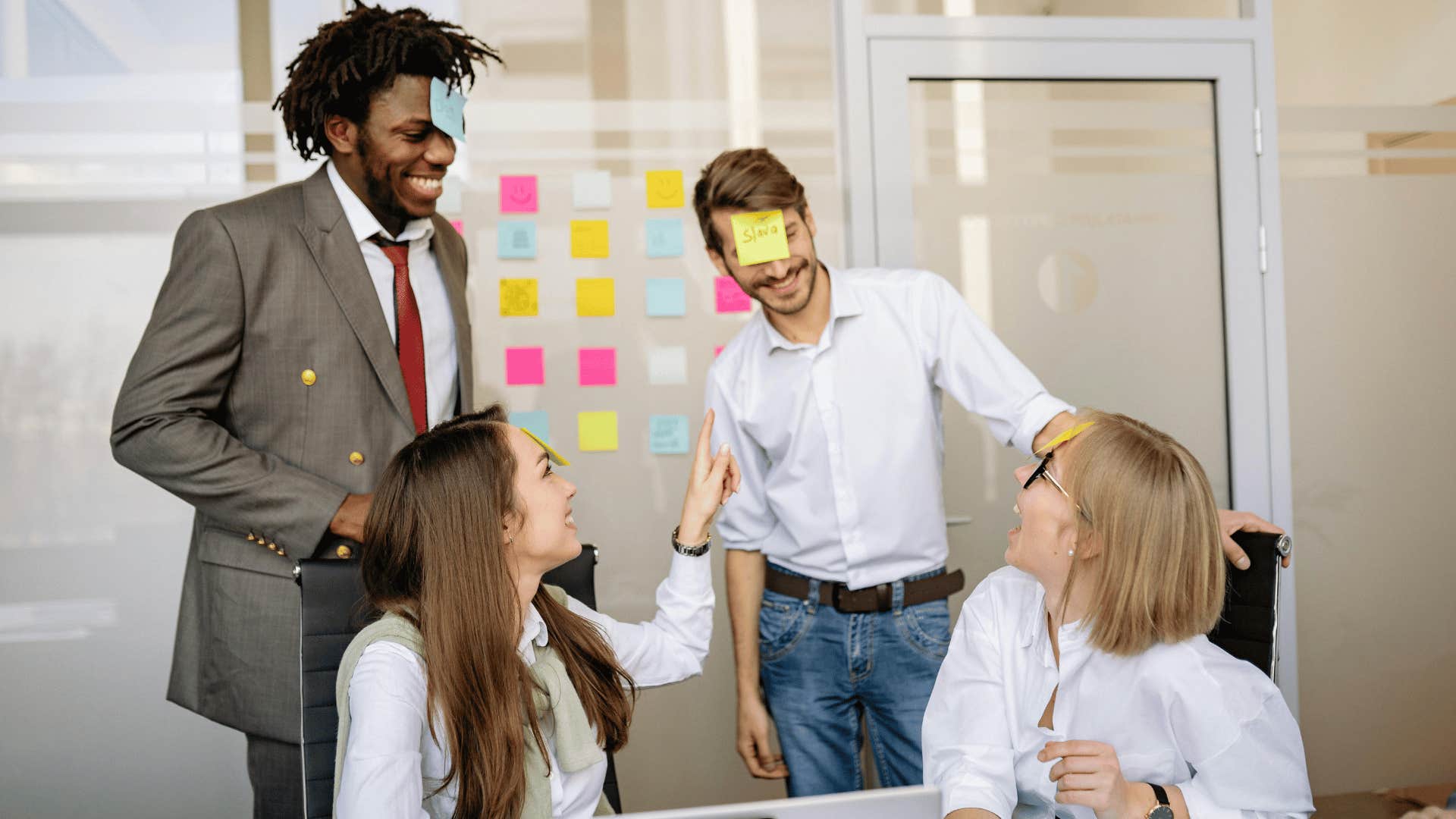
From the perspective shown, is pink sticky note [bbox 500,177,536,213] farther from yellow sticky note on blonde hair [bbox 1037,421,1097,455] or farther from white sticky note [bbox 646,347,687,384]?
yellow sticky note on blonde hair [bbox 1037,421,1097,455]

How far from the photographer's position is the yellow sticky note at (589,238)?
2.91 metres

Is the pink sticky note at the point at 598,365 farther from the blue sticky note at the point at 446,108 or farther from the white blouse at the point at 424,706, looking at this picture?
the white blouse at the point at 424,706

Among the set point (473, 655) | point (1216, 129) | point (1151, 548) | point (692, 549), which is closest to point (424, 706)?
point (473, 655)

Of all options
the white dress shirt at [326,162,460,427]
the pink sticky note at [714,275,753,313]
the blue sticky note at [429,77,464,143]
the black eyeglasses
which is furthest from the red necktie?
the black eyeglasses

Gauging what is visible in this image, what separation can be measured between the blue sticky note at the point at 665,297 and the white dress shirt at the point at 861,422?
0.54 metres

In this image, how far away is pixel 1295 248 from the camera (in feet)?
10.1

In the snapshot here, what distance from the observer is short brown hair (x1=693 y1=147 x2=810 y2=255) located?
2256 millimetres

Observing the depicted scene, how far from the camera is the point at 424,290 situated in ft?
7.34

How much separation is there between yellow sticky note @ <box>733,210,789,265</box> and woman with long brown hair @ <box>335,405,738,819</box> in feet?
2.19

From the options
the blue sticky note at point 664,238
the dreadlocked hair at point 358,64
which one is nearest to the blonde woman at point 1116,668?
the dreadlocked hair at point 358,64

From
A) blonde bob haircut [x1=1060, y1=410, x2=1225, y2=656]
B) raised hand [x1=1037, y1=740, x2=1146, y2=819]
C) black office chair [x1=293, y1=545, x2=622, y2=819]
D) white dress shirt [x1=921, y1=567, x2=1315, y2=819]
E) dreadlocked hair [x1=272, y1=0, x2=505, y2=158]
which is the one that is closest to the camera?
raised hand [x1=1037, y1=740, x2=1146, y2=819]

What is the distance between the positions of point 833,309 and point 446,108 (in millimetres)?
839

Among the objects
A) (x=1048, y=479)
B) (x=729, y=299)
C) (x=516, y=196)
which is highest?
(x=516, y=196)

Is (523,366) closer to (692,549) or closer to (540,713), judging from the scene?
(692,549)
